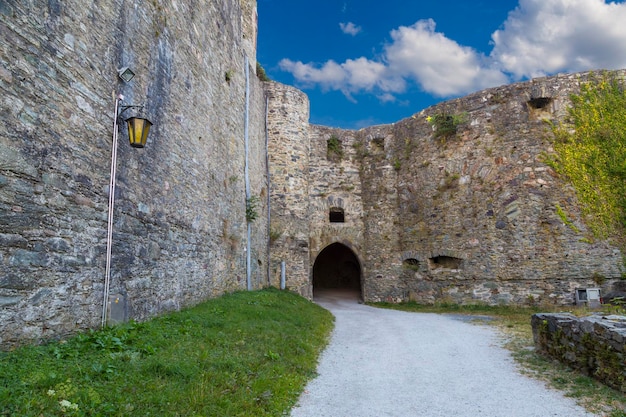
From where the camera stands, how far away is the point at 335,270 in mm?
23516

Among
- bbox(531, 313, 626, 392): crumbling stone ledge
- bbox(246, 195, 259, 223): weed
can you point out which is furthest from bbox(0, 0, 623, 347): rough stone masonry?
bbox(531, 313, 626, 392): crumbling stone ledge

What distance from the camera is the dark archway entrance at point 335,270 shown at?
23.2 meters

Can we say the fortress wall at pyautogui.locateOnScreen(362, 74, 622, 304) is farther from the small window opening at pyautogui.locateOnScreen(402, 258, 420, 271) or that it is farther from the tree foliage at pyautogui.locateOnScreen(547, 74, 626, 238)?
the tree foliage at pyautogui.locateOnScreen(547, 74, 626, 238)

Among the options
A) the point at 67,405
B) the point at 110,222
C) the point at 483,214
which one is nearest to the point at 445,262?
the point at 483,214

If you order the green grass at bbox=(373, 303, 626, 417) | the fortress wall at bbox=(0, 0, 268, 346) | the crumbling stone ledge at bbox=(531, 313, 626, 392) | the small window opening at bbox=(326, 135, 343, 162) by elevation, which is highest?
the small window opening at bbox=(326, 135, 343, 162)

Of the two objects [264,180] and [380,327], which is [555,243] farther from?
[264,180]

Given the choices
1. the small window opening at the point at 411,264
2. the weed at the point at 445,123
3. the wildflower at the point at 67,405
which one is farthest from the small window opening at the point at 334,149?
the wildflower at the point at 67,405

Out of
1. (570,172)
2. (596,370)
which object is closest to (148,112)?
(596,370)

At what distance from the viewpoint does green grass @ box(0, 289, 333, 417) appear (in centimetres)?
309

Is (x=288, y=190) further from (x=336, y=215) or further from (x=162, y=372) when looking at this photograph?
(x=162, y=372)

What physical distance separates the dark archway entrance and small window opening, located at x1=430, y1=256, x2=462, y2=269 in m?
8.42

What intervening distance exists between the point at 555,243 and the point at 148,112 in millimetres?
11789

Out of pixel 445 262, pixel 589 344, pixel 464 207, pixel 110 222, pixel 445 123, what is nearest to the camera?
pixel 589 344

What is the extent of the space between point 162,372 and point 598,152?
9663 millimetres
